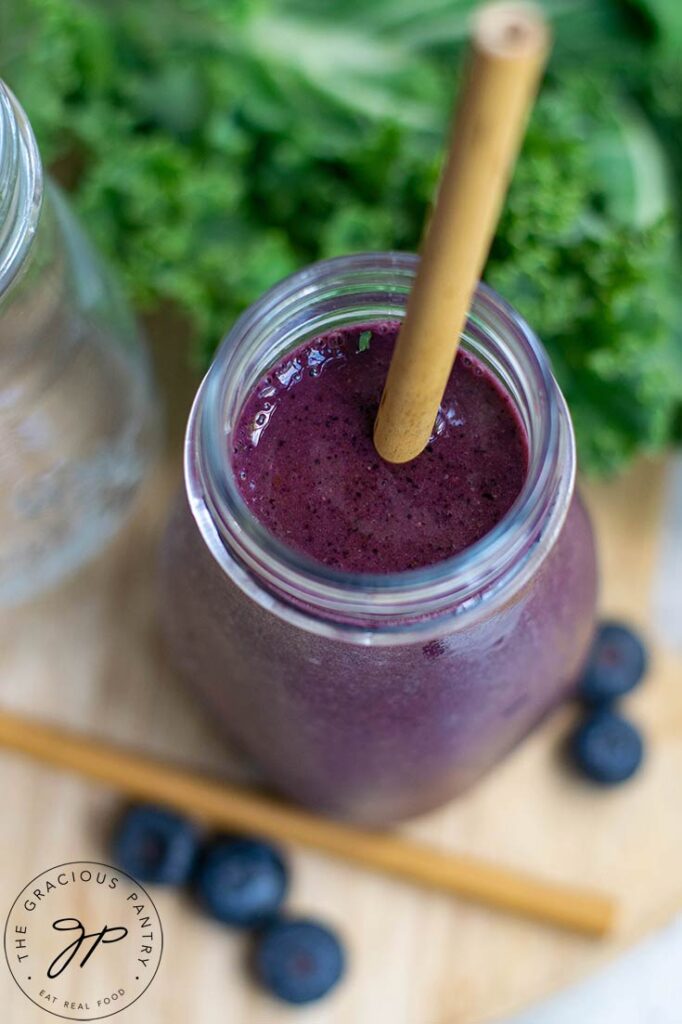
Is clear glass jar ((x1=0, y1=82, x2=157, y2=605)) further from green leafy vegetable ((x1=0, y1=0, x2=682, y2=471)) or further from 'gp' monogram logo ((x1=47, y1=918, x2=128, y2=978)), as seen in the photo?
'gp' monogram logo ((x1=47, y1=918, x2=128, y2=978))

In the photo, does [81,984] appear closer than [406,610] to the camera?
No

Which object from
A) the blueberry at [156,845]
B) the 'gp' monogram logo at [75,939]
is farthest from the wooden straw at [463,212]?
the blueberry at [156,845]

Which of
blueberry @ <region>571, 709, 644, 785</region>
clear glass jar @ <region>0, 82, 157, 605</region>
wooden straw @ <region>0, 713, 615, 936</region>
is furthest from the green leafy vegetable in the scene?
wooden straw @ <region>0, 713, 615, 936</region>

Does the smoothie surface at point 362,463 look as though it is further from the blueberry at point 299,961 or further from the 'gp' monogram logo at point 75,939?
the blueberry at point 299,961

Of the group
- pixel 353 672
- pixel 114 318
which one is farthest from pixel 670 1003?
pixel 114 318

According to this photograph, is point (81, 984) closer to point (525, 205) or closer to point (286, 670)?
point (286, 670)

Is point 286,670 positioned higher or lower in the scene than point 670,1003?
lower

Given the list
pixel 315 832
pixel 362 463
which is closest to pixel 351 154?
pixel 362 463

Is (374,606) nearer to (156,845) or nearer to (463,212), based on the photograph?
(463,212)
